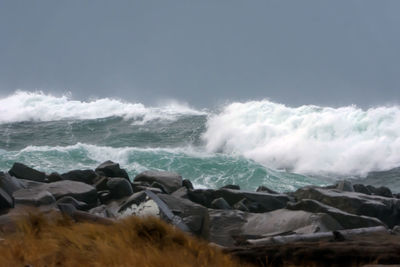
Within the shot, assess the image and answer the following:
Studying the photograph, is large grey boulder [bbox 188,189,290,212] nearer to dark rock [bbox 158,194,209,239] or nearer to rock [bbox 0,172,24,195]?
dark rock [bbox 158,194,209,239]

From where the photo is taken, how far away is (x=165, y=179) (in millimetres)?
12109

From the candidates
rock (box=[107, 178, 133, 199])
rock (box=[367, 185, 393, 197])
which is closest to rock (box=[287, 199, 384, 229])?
rock (box=[107, 178, 133, 199])

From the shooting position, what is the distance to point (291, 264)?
4.37m

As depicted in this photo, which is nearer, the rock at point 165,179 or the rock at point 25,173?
the rock at point 25,173

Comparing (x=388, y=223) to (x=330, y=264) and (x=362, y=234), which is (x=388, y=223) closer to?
(x=362, y=234)

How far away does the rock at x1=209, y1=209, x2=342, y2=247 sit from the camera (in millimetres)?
7641

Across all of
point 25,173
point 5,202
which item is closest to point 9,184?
point 5,202

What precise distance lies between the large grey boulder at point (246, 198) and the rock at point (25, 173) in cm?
296

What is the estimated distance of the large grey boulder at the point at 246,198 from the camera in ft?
34.2

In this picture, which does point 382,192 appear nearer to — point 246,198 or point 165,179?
point 246,198

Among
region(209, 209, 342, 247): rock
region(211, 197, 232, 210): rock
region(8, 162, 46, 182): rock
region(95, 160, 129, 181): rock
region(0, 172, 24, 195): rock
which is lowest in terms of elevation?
region(209, 209, 342, 247): rock

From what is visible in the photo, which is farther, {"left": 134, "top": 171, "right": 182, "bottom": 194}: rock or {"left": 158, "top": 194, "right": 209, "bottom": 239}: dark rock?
{"left": 134, "top": 171, "right": 182, "bottom": 194}: rock

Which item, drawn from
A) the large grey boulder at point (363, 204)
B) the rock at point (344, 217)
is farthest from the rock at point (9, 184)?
the large grey boulder at point (363, 204)

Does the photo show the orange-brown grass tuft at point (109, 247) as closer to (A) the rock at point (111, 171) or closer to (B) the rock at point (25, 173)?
(B) the rock at point (25, 173)
